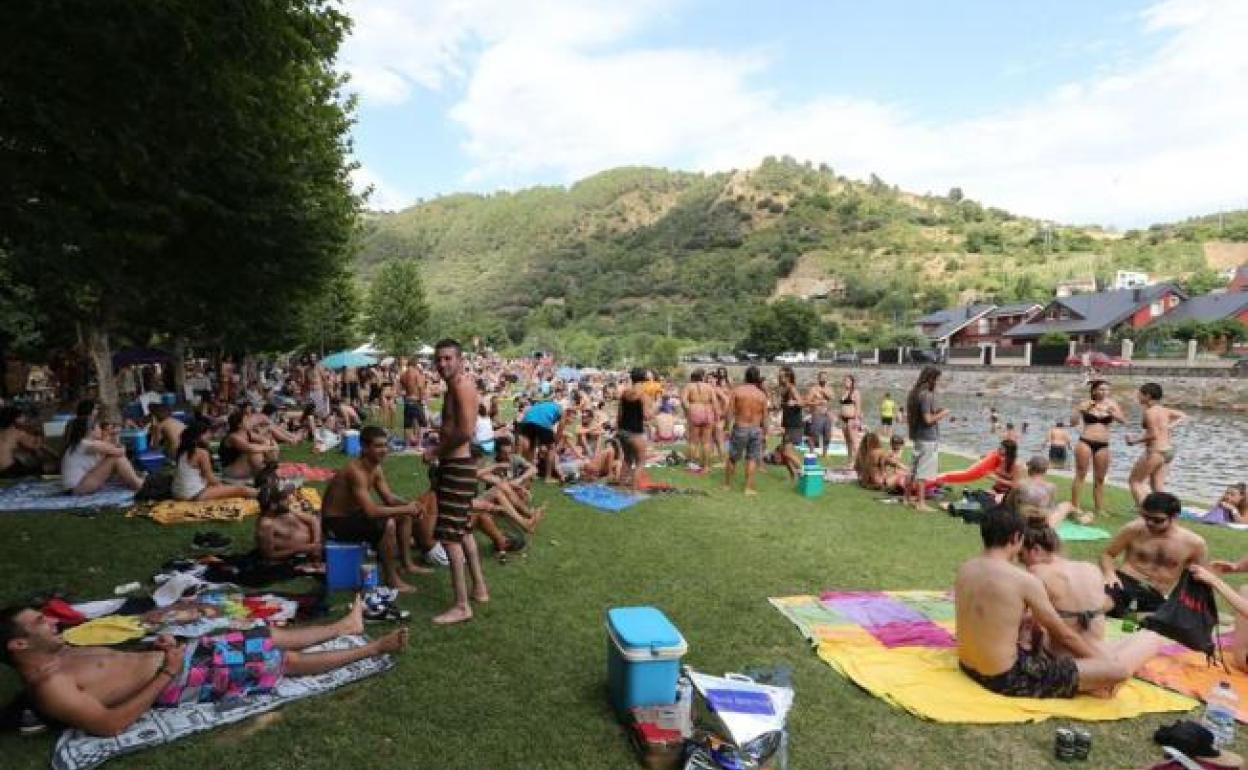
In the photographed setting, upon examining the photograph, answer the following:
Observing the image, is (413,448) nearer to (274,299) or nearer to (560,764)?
(274,299)

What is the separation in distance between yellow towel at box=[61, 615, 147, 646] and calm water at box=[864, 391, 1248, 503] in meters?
11.9

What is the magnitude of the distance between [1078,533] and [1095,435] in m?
1.48

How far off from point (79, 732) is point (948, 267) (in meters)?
103

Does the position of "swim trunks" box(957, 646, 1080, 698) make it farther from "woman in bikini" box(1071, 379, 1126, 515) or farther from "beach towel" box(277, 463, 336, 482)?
"beach towel" box(277, 463, 336, 482)

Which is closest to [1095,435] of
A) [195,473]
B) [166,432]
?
[195,473]

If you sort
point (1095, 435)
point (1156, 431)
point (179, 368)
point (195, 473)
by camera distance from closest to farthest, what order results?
point (195, 473) → point (1156, 431) → point (1095, 435) → point (179, 368)

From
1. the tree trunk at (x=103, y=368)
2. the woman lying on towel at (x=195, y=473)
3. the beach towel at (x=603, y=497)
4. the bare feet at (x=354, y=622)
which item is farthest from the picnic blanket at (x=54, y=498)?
the beach towel at (x=603, y=497)

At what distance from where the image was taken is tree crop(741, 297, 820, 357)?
64.5 m

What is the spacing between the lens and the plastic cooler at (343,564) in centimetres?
488

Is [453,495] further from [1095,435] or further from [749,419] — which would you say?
[1095,435]

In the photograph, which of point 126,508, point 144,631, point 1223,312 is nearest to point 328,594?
point 144,631

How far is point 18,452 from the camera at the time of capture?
858cm

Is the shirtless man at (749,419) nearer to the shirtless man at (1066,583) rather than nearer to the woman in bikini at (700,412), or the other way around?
the woman in bikini at (700,412)

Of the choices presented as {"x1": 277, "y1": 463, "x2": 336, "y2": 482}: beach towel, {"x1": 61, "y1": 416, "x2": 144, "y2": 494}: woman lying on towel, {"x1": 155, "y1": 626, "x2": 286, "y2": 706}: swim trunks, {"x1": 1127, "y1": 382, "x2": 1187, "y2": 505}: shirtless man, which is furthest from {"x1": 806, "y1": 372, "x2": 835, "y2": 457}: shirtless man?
{"x1": 155, "y1": 626, "x2": 286, "y2": 706}: swim trunks
